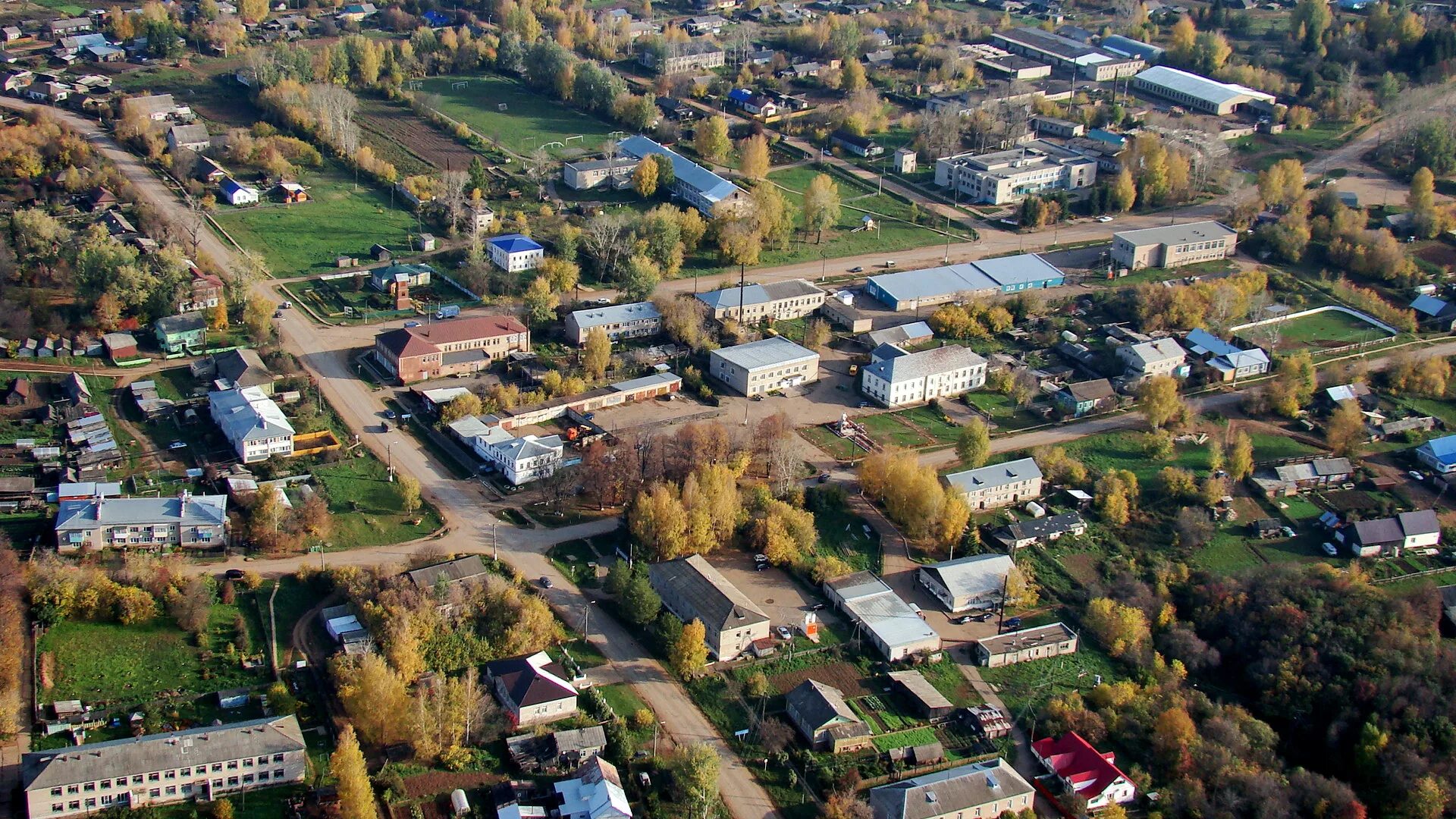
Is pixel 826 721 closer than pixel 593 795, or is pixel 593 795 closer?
pixel 593 795

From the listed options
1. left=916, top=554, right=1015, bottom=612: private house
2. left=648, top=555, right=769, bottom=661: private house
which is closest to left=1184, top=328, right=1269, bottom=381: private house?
left=916, top=554, right=1015, bottom=612: private house

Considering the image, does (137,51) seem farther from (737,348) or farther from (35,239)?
(737,348)

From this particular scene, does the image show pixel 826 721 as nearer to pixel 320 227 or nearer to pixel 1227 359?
pixel 1227 359

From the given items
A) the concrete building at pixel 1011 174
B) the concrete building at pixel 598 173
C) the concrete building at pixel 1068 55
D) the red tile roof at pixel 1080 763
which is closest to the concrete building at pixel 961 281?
the concrete building at pixel 1011 174

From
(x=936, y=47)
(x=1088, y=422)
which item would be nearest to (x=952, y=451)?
(x=1088, y=422)

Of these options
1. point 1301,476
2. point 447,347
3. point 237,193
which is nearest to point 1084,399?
point 1301,476

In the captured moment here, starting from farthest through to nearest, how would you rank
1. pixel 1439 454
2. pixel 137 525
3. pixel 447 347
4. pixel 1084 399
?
pixel 447 347
pixel 1084 399
pixel 1439 454
pixel 137 525
